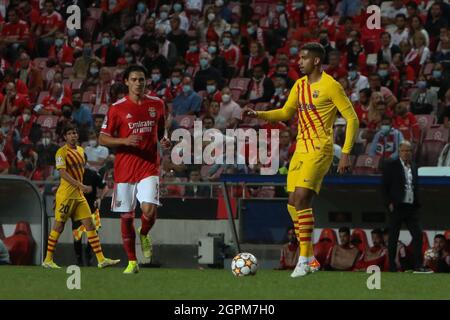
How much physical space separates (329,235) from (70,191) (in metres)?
3.55

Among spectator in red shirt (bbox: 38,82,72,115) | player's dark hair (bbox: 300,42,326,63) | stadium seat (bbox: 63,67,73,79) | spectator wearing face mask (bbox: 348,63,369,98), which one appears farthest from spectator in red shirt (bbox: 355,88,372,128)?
player's dark hair (bbox: 300,42,326,63)

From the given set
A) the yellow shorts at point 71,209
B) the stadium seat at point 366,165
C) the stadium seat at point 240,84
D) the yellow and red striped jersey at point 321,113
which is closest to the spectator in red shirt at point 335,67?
the stadium seat at point 240,84

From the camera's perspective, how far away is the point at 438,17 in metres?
22.6

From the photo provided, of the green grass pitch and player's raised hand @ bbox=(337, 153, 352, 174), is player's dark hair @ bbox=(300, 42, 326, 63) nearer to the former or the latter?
player's raised hand @ bbox=(337, 153, 352, 174)

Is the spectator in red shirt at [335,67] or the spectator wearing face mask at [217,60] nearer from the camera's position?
the spectator in red shirt at [335,67]

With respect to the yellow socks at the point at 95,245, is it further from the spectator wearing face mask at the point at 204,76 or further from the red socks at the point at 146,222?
the spectator wearing face mask at the point at 204,76

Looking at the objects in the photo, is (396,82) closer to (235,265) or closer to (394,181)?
(394,181)

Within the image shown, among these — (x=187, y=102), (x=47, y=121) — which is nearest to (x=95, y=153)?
(x=187, y=102)

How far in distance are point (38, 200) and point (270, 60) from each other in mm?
6926

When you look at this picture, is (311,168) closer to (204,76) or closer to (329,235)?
(329,235)

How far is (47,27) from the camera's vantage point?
2684 centimetres

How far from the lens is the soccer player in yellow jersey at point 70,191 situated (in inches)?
628

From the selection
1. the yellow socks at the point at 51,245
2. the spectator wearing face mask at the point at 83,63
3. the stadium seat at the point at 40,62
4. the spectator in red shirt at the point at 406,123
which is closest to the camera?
the yellow socks at the point at 51,245

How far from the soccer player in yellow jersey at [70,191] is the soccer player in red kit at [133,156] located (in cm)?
319
